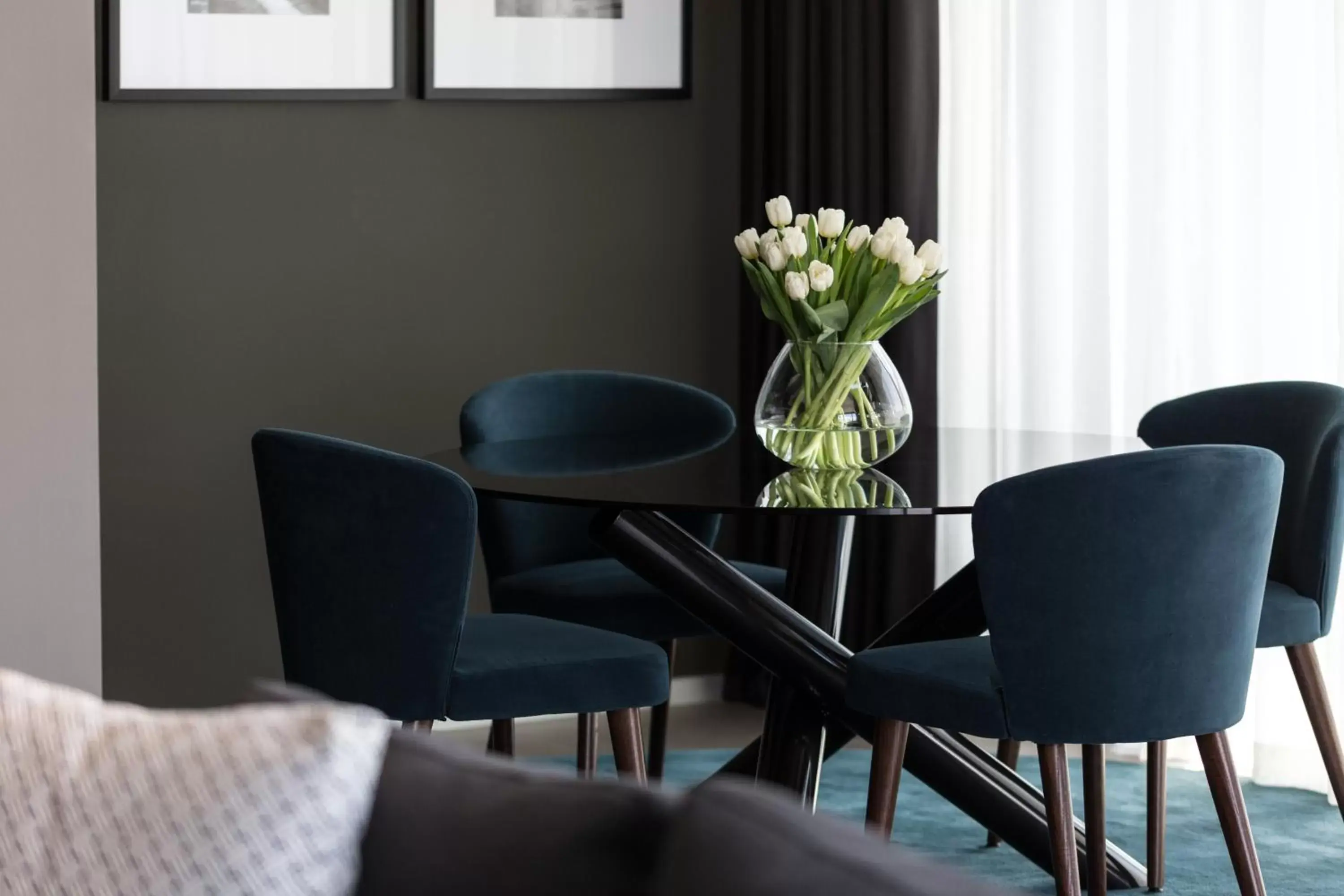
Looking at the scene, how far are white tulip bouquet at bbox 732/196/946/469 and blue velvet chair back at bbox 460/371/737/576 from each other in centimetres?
57

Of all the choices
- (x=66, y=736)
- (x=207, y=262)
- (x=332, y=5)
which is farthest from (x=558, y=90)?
(x=66, y=736)

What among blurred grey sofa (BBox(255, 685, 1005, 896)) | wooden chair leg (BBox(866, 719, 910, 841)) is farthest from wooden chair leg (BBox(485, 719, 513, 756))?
blurred grey sofa (BBox(255, 685, 1005, 896))

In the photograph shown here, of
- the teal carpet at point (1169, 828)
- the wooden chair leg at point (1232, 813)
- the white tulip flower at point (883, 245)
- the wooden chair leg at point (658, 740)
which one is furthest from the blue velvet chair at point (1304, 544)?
the wooden chair leg at point (658, 740)

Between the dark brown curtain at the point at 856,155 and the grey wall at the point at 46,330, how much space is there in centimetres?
203

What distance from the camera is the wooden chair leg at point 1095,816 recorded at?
2.87 metres

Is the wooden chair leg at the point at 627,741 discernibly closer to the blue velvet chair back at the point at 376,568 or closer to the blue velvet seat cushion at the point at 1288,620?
the blue velvet chair back at the point at 376,568

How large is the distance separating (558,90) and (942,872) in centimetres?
385

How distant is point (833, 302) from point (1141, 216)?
1.34 meters

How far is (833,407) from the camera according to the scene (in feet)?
9.90

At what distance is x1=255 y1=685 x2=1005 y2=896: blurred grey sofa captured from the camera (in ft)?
3.02

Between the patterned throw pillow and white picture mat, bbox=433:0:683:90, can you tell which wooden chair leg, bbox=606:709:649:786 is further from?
white picture mat, bbox=433:0:683:90

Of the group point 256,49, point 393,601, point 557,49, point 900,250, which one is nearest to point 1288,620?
point 900,250

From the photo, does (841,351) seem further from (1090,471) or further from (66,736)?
(66,736)

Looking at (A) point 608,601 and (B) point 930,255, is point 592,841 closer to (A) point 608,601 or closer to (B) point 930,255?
(B) point 930,255
